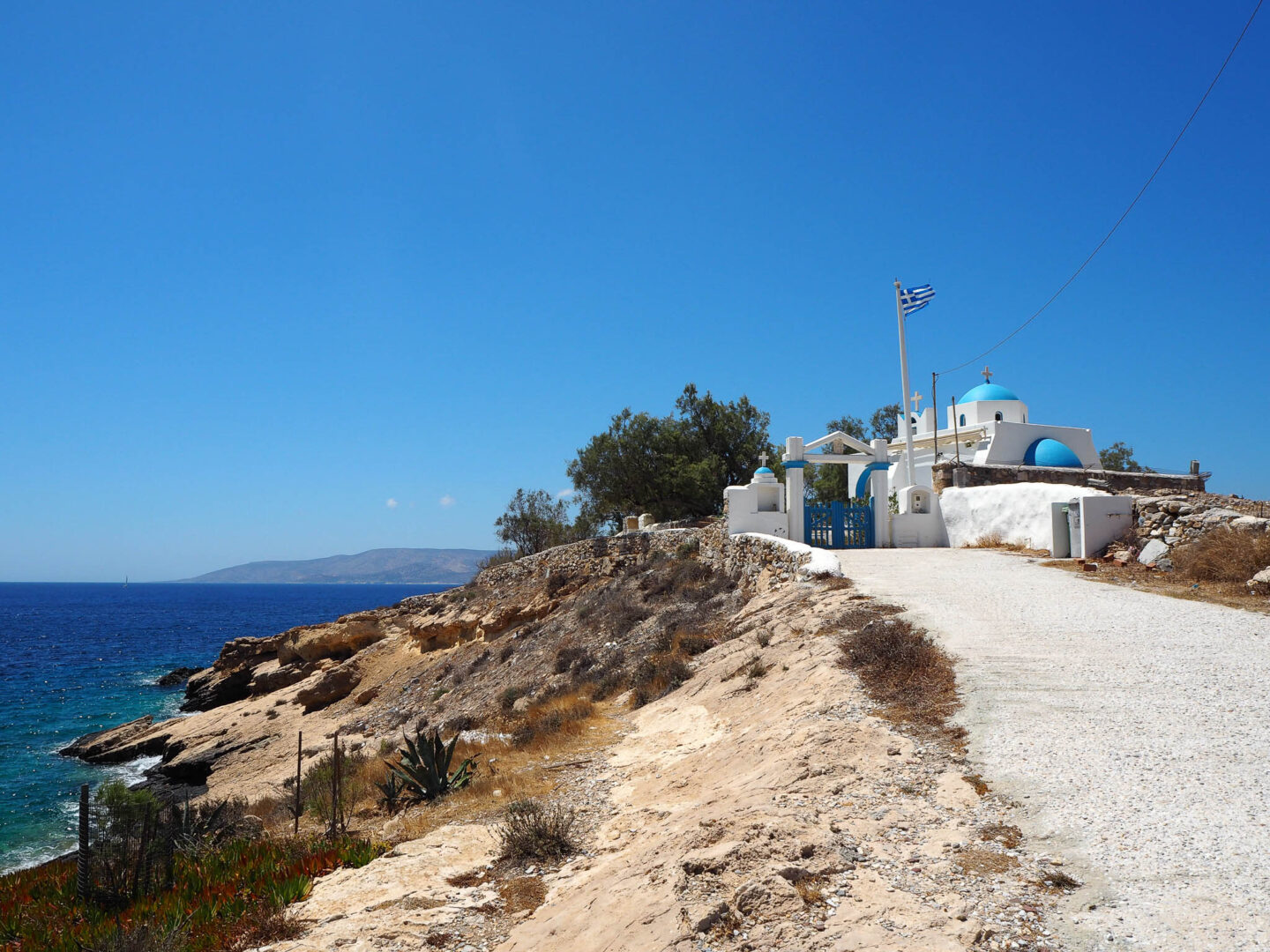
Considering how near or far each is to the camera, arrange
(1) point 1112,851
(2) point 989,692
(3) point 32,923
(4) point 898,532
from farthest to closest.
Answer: (4) point 898,532
(2) point 989,692
(3) point 32,923
(1) point 1112,851

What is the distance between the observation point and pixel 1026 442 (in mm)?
31312

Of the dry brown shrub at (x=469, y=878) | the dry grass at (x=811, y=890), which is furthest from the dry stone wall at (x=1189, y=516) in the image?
the dry brown shrub at (x=469, y=878)

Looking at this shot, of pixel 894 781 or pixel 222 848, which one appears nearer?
pixel 894 781

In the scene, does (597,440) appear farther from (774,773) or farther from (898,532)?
(774,773)

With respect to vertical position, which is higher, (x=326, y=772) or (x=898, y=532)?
(x=898, y=532)


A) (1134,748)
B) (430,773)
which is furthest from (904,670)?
(430,773)

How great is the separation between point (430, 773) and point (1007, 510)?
55.9 feet

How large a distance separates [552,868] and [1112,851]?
3.87 metres

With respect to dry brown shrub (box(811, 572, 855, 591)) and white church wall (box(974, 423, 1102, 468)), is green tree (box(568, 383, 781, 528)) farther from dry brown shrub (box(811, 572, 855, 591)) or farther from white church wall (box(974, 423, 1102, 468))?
dry brown shrub (box(811, 572, 855, 591))

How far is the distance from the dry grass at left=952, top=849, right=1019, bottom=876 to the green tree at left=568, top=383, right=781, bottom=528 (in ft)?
98.3

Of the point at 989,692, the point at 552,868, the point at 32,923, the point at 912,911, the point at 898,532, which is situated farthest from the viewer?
the point at 898,532

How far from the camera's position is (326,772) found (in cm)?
1192

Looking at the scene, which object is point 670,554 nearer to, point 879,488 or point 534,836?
point 879,488

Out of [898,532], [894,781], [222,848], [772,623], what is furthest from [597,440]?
[894,781]
